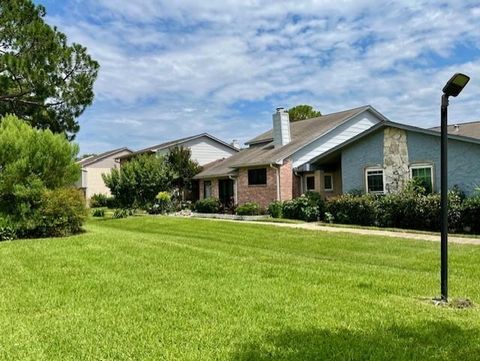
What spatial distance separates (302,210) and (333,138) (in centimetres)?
723

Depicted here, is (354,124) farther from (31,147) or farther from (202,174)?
(31,147)

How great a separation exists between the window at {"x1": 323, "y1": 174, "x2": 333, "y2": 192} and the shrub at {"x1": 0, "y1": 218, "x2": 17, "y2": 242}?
50.4 feet

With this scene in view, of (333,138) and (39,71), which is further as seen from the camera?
(333,138)

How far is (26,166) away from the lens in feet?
50.6

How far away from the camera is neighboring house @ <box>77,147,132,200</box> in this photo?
163ft

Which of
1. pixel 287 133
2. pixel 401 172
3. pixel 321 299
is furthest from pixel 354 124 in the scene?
pixel 321 299

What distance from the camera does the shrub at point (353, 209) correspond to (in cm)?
1936

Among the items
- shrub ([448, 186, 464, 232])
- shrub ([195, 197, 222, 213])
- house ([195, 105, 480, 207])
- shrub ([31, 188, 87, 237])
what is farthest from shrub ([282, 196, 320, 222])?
shrub ([31, 188, 87, 237])

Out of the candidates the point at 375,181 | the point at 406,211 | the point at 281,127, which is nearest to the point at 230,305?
the point at 406,211

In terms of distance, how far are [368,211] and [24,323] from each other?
1566 centimetres

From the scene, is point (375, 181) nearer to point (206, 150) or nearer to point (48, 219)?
point (48, 219)

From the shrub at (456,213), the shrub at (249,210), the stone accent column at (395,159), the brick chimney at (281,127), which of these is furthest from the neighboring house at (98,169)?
the shrub at (456,213)

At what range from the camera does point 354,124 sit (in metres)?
28.7

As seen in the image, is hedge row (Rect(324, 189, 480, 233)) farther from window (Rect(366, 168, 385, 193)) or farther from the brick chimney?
the brick chimney
